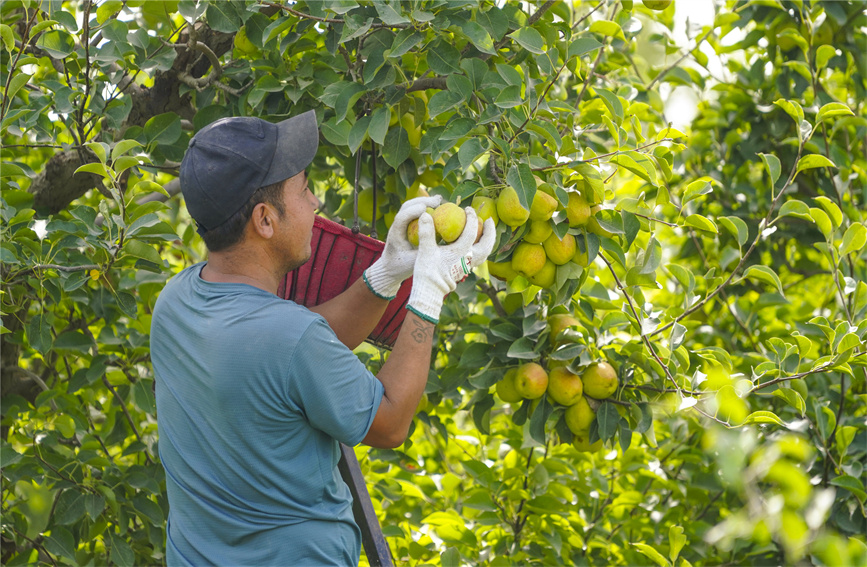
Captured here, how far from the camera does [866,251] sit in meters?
2.45

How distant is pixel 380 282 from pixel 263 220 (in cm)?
31

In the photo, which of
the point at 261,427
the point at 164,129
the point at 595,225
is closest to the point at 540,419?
the point at 595,225

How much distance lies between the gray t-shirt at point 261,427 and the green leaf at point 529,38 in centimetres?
71

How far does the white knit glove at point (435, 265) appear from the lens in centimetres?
149

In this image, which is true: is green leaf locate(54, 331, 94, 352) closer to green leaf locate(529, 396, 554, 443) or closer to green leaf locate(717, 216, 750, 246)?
green leaf locate(529, 396, 554, 443)

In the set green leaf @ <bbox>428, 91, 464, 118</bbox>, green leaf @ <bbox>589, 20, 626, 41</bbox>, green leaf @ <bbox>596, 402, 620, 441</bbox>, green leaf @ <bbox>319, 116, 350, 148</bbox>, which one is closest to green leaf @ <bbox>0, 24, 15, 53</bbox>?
green leaf @ <bbox>319, 116, 350, 148</bbox>

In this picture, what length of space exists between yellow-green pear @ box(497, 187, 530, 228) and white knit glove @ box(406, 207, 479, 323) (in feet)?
0.24

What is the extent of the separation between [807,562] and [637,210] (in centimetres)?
107

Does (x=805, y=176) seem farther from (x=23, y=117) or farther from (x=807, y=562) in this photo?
(x=23, y=117)

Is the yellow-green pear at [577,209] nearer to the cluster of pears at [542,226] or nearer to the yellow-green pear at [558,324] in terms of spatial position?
the cluster of pears at [542,226]

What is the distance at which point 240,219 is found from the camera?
144 centimetres

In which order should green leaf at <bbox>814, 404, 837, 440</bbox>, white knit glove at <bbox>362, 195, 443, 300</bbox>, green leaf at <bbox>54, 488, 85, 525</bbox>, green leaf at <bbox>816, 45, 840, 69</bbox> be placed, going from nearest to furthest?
white knit glove at <bbox>362, 195, 443, 300</bbox> < green leaf at <bbox>54, 488, 85, 525</bbox> < green leaf at <bbox>814, 404, 837, 440</bbox> < green leaf at <bbox>816, 45, 840, 69</bbox>

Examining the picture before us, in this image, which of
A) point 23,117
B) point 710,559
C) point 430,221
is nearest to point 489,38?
point 430,221

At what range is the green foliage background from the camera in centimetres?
169
